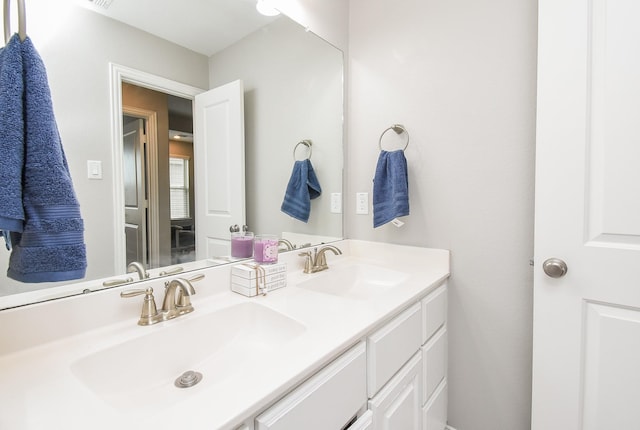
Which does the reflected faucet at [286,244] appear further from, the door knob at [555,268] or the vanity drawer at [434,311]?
the door knob at [555,268]

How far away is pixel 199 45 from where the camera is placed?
105 cm

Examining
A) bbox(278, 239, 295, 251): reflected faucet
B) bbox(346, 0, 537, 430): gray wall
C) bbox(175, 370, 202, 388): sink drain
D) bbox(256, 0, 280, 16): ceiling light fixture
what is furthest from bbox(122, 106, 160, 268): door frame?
bbox(346, 0, 537, 430): gray wall

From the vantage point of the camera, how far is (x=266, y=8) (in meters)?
1.29

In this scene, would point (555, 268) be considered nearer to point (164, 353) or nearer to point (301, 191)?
point (301, 191)

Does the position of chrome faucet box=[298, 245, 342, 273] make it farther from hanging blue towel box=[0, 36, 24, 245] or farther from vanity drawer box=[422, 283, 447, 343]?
hanging blue towel box=[0, 36, 24, 245]

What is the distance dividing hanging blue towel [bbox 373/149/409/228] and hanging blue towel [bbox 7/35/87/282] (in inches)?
44.3

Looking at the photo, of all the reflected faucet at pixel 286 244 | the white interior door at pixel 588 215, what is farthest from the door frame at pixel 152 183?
the white interior door at pixel 588 215

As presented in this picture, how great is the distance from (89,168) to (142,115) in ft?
0.73

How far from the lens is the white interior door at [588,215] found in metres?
0.92

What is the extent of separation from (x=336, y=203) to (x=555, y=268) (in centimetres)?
98

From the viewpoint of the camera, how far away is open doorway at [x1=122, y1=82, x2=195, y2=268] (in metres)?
0.90

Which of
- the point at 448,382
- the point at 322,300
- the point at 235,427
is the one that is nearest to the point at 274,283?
the point at 322,300

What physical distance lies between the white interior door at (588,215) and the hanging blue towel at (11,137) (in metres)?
1.43

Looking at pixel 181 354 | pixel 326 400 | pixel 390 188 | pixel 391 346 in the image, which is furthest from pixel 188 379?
pixel 390 188
